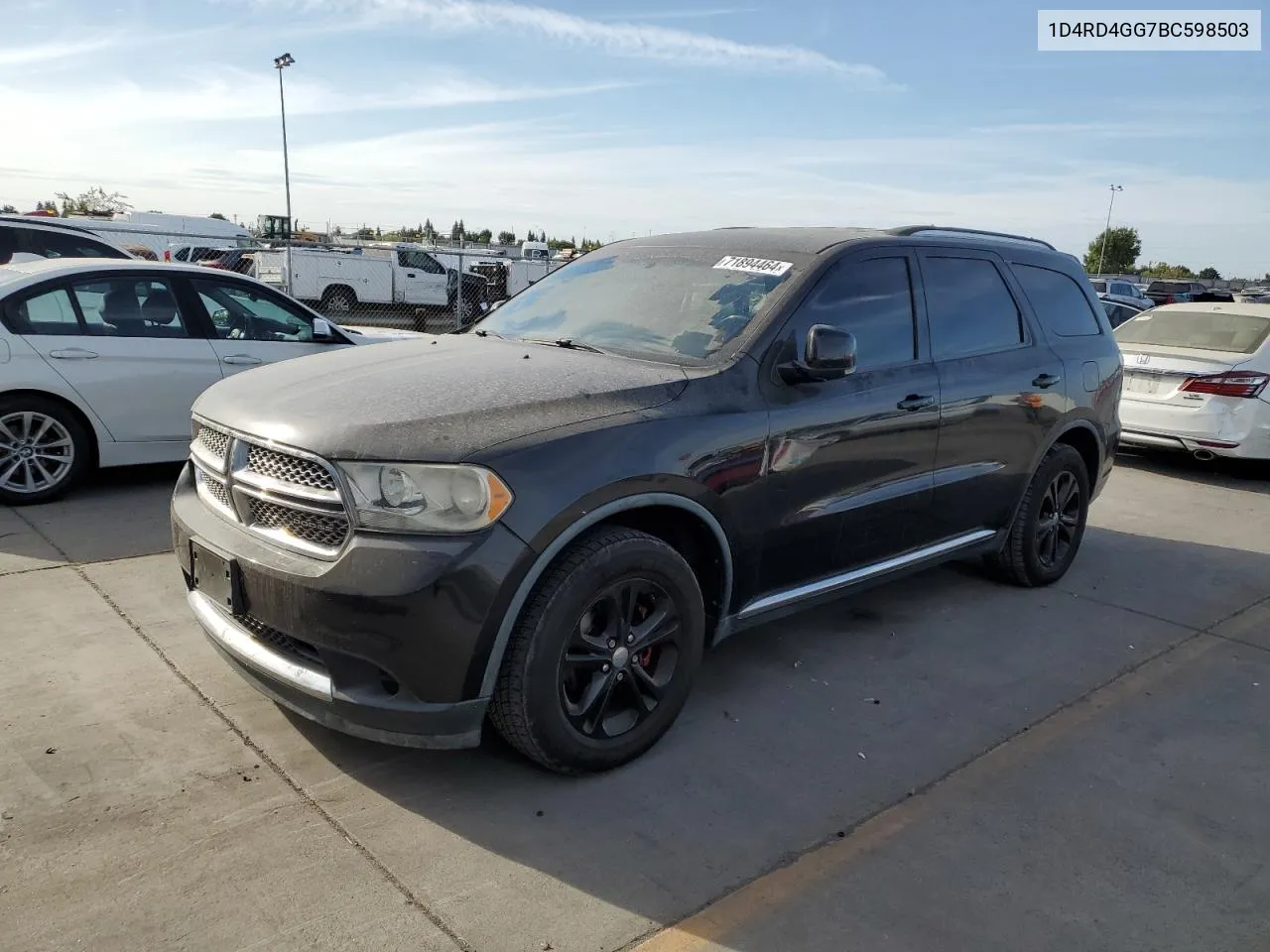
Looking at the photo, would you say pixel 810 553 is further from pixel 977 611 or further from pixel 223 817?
pixel 223 817

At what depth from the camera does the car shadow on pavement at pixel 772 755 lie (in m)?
2.98

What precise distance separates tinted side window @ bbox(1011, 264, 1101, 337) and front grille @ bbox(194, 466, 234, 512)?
4.10 metres

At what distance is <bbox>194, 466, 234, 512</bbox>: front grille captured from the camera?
3441mm

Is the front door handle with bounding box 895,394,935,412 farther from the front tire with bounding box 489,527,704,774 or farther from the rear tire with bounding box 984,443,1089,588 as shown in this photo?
the front tire with bounding box 489,527,704,774

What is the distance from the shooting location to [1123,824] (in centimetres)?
333

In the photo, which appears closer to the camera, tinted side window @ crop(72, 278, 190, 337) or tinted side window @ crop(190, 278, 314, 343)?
tinted side window @ crop(72, 278, 190, 337)

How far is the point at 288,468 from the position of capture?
3176 mm

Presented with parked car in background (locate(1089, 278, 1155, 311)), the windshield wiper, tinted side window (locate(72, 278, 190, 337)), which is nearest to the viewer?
the windshield wiper

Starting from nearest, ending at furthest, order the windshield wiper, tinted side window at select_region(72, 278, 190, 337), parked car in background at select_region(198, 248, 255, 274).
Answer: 1. the windshield wiper
2. tinted side window at select_region(72, 278, 190, 337)
3. parked car in background at select_region(198, 248, 255, 274)

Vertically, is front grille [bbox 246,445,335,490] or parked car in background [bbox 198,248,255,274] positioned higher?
parked car in background [bbox 198,248,255,274]

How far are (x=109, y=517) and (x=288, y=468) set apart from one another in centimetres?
367

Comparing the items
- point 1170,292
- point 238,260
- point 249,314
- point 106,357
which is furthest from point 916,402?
point 1170,292

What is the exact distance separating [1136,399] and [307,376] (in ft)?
25.9

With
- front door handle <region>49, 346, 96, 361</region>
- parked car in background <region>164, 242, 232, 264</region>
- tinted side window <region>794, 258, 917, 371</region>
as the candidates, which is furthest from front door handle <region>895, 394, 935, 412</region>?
parked car in background <region>164, 242, 232, 264</region>
